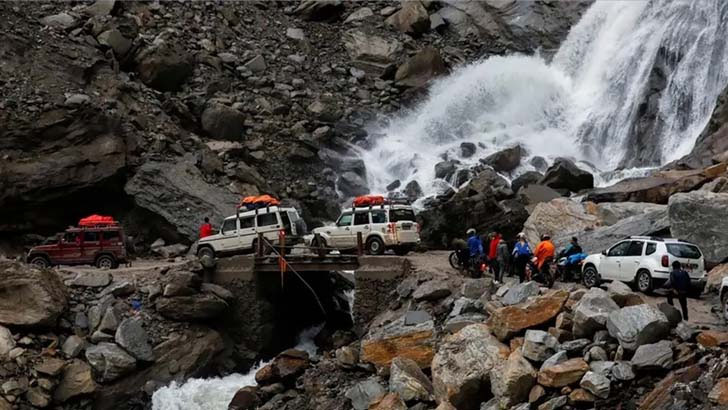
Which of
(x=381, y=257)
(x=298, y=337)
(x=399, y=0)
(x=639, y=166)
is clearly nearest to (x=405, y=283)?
(x=381, y=257)

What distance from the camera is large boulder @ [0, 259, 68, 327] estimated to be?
21.3 meters

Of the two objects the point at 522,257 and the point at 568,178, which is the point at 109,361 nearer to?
the point at 522,257

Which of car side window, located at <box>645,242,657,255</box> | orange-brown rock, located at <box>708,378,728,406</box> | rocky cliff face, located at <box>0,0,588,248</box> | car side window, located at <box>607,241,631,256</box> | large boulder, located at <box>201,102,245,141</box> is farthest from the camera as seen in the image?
large boulder, located at <box>201,102,245,141</box>

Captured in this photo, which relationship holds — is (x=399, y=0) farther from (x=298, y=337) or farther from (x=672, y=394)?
(x=672, y=394)

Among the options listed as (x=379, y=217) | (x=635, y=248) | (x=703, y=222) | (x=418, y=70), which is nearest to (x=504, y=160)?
(x=418, y=70)

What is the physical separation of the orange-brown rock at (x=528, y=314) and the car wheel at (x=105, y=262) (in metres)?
16.0

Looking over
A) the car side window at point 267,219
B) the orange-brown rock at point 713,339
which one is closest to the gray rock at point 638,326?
the orange-brown rock at point 713,339

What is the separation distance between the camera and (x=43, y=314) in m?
21.5

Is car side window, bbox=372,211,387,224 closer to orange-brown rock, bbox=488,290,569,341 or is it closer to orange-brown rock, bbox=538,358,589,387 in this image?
orange-brown rock, bbox=488,290,569,341

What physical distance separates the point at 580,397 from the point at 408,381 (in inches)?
176

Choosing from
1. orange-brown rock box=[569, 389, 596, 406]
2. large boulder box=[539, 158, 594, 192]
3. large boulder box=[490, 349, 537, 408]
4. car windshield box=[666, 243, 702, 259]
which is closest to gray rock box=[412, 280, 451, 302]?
car windshield box=[666, 243, 702, 259]

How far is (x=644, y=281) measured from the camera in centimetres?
1903

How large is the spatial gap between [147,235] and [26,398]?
14018mm

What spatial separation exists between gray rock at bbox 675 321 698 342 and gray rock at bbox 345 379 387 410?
668 centimetres
